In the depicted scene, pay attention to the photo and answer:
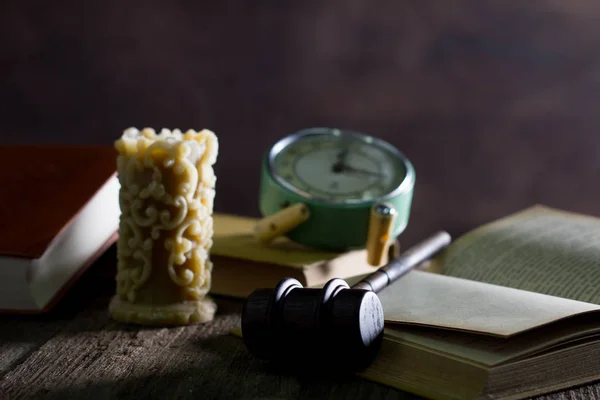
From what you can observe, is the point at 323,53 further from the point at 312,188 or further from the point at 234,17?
the point at 312,188

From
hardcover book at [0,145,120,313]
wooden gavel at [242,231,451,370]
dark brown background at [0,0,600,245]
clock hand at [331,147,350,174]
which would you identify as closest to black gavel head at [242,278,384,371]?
wooden gavel at [242,231,451,370]

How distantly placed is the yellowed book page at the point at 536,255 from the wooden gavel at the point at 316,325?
0.42m

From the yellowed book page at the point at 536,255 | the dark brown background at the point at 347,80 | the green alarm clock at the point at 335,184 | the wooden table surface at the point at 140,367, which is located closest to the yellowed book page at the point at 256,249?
the green alarm clock at the point at 335,184

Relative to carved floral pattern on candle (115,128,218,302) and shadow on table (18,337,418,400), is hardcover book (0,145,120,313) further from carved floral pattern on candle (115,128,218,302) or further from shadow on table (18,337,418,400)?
shadow on table (18,337,418,400)

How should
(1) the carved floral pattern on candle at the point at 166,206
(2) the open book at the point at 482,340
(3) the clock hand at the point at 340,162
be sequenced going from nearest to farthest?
(2) the open book at the point at 482,340 → (1) the carved floral pattern on candle at the point at 166,206 → (3) the clock hand at the point at 340,162

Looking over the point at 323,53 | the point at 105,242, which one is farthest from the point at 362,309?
the point at 323,53

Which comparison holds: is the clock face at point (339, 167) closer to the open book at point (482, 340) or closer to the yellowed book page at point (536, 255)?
the yellowed book page at point (536, 255)

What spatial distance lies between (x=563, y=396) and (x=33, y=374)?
71cm

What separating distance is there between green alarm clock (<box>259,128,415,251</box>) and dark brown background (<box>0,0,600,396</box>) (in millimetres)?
686

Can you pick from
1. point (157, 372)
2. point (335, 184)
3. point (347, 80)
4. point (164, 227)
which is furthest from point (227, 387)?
point (347, 80)

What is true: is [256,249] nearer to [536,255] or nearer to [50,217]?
[50,217]

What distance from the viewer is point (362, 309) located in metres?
1.06

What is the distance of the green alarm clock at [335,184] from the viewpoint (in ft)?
4.95

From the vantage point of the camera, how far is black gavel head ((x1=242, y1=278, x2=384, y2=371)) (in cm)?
106
